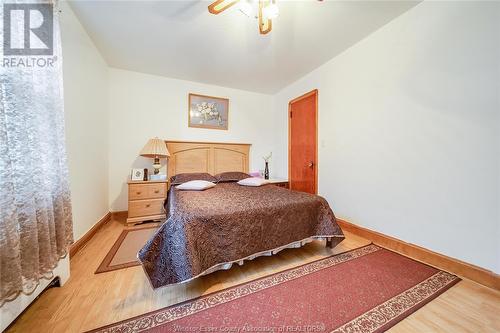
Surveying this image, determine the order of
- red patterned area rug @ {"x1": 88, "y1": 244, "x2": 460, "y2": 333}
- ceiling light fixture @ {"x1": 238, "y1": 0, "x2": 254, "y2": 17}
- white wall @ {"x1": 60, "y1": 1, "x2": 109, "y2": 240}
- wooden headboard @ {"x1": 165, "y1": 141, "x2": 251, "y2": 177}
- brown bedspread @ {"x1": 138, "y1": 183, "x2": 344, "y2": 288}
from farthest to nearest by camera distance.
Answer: wooden headboard @ {"x1": 165, "y1": 141, "x2": 251, "y2": 177}, white wall @ {"x1": 60, "y1": 1, "x2": 109, "y2": 240}, ceiling light fixture @ {"x1": 238, "y1": 0, "x2": 254, "y2": 17}, brown bedspread @ {"x1": 138, "y1": 183, "x2": 344, "y2": 288}, red patterned area rug @ {"x1": 88, "y1": 244, "x2": 460, "y2": 333}

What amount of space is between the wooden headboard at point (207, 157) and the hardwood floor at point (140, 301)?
69.3 inches

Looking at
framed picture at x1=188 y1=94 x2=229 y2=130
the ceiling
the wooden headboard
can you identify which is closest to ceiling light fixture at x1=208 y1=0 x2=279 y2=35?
the ceiling

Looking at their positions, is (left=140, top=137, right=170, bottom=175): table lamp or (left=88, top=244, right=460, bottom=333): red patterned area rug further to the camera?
(left=140, top=137, right=170, bottom=175): table lamp

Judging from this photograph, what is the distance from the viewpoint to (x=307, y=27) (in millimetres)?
1955

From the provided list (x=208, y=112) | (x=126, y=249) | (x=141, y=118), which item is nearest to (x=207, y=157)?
(x=208, y=112)

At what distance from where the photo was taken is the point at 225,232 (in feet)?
4.50

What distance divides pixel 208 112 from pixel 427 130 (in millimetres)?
3042

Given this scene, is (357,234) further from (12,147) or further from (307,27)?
(12,147)

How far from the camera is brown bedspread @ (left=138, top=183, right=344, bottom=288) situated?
1.17 meters

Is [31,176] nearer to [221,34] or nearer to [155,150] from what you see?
[155,150]

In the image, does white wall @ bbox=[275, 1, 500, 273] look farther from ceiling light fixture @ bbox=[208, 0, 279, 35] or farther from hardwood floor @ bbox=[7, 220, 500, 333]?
ceiling light fixture @ bbox=[208, 0, 279, 35]

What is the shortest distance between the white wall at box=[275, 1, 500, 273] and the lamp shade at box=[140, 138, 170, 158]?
2.59 metres

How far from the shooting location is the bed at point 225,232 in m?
1.17

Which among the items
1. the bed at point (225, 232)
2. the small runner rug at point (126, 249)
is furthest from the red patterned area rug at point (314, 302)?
the small runner rug at point (126, 249)
